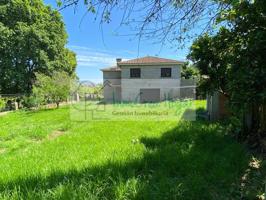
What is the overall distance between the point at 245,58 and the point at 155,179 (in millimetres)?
2764

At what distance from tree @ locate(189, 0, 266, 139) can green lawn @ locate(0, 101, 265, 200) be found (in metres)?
0.97

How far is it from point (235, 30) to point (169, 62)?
51.7 feet

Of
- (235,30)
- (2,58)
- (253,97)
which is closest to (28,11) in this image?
(2,58)

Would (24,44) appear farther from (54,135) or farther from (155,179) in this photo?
(155,179)

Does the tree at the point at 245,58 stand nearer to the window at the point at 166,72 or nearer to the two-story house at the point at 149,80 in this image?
the two-story house at the point at 149,80

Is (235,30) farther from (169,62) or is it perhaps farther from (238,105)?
(169,62)

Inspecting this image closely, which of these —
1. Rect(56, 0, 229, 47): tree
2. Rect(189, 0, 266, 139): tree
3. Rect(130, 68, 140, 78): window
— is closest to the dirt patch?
Rect(56, 0, 229, 47): tree

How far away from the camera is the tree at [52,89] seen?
52.5ft

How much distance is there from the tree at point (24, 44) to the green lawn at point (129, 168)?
1626cm

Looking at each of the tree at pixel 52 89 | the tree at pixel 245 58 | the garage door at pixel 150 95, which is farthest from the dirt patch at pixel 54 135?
the garage door at pixel 150 95

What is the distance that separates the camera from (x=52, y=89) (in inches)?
624

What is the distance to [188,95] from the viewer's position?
19703 mm

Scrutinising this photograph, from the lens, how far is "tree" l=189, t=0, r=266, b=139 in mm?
3840

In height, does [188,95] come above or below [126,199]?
above
